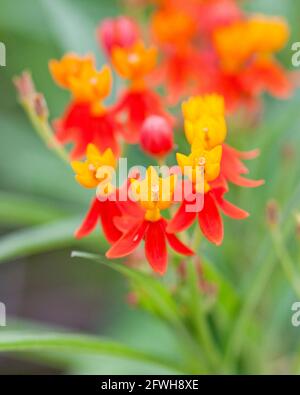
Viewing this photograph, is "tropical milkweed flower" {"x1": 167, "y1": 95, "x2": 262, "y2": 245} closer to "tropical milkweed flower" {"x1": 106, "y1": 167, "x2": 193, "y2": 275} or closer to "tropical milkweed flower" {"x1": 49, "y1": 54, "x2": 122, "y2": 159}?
"tropical milkweed flower" {"x1": 106, "y1": 167, "x2": 193, "y2": 275}

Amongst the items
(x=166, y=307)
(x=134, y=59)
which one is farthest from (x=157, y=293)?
(x=134, y=59)

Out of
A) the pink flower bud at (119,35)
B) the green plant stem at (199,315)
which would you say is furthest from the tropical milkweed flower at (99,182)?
the pink flower bud at (119,35)

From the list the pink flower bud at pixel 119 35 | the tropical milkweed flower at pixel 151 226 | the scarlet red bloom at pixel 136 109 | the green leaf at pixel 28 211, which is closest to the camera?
the tropical milkweed flower at pixel 151 226

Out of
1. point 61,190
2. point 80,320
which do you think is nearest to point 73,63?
point 61,190

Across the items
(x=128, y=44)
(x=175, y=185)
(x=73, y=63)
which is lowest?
(x=175, y=185)

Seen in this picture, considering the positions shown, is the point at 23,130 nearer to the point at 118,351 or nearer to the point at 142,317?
the point at 142,317

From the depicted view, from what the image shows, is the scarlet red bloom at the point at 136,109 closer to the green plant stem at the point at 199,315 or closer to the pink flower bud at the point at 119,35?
the pink flower bud at the point at 119,35

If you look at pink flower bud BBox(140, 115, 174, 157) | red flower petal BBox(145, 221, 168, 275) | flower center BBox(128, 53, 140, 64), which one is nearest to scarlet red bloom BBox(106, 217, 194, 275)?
red flower petal BBox(145, 221, 168, 275)
